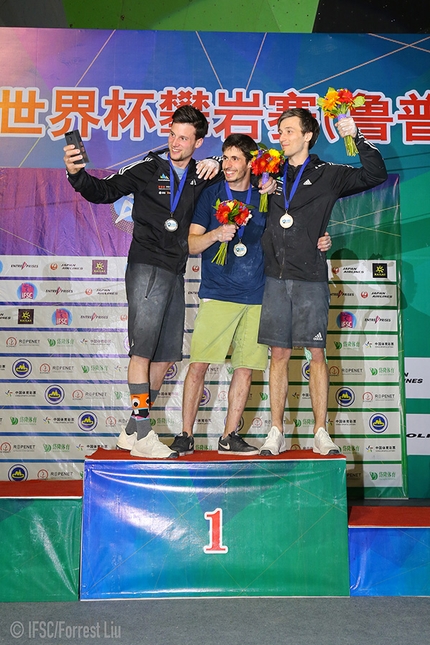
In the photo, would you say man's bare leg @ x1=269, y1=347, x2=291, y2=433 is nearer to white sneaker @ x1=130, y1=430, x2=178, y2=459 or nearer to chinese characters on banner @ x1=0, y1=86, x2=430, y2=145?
white sneaker @ x1=130, y1=430, x2=178, y2=459

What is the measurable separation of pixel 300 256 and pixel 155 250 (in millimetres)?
783

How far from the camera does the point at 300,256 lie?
3.55m

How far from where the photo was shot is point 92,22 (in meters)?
5.81

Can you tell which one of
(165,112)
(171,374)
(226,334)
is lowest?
(171,374)

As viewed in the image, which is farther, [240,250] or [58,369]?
[58,369]

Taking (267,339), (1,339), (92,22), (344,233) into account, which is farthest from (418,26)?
(1,339)

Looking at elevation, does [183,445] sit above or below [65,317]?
below

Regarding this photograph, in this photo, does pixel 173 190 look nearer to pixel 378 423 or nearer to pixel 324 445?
pixel 324 445

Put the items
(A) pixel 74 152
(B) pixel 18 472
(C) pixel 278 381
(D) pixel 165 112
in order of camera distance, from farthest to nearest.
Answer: (D) pixel 165 112
(B) pixel 18 472
(C) pixel 278 381
(A) pixel 74 152

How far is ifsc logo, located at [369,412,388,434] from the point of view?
533 cm

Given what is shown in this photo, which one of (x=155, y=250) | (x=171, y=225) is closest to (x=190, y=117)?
(x=171, y=225)

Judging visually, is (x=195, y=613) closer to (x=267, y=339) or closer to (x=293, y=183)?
(x=267, y=339)

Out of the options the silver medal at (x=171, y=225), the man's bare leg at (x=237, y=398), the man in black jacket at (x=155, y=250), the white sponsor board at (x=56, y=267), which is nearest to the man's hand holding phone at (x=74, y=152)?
the man in black jacket at (x=155, y=250)

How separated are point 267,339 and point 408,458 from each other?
239 centimetres
